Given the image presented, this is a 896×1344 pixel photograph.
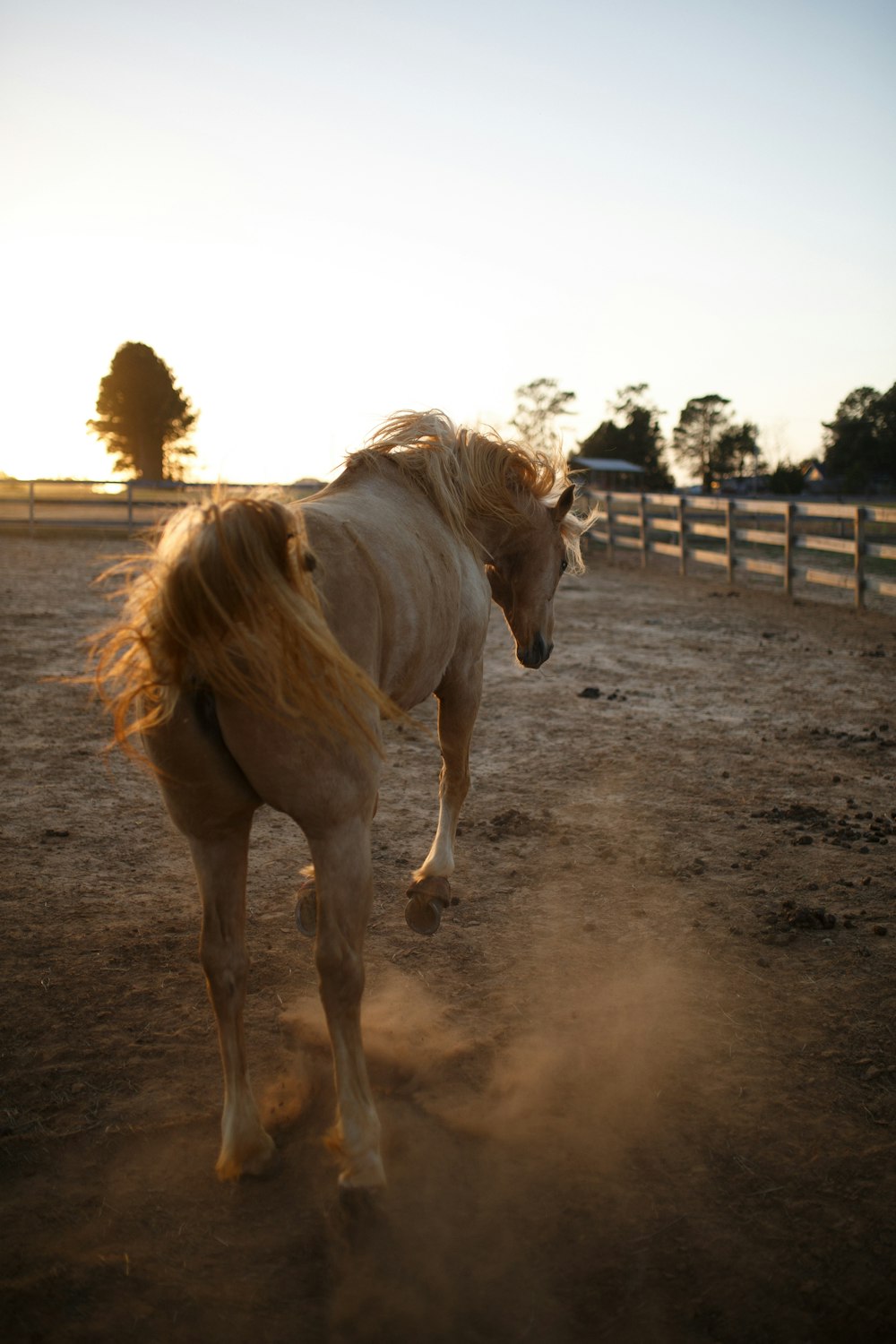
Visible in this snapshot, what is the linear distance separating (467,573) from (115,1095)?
203cm

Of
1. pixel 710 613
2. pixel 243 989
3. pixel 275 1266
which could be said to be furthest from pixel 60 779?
pixel 710 613

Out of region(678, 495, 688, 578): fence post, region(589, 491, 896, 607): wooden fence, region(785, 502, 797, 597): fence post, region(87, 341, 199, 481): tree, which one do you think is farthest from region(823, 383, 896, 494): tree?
region(785, 502, 797, 597): fence post

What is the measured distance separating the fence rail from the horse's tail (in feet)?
76.1

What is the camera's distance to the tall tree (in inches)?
2926

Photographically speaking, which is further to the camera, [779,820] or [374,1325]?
[779,820]

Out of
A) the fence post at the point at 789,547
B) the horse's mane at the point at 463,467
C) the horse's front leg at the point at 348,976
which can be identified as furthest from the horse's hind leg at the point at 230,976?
the fence post at the point at 789,547

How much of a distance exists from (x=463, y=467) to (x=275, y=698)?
1793 mm

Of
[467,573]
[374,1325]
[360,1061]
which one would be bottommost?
[374,1325]

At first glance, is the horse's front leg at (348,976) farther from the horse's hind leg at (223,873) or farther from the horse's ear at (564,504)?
the horse's ear at (564,504)

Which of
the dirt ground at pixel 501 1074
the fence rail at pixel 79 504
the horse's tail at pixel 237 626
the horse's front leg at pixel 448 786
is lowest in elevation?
the dirt ground at pixel 501 1074

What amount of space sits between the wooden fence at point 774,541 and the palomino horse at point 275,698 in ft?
33.3

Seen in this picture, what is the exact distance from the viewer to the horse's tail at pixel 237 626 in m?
1.91

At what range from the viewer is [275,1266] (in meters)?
1.97

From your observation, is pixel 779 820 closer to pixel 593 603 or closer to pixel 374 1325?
pixel 374 1325
